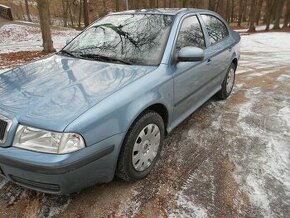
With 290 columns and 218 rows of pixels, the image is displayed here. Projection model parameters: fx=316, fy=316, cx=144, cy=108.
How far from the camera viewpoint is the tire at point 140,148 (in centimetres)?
281

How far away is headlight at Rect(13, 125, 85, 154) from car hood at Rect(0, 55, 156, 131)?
5 cm

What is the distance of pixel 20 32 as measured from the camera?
63.0 ft

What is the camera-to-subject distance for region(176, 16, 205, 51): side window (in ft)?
12.2

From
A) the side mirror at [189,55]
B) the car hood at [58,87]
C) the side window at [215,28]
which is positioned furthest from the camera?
the side window at [215,28]

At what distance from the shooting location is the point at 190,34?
3955 millimetres

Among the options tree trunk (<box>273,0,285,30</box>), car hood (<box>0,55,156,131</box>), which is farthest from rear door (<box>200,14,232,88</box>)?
tree trunk (<box>273,0,285,30</box>)

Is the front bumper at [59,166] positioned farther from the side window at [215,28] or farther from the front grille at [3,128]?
the side window at [215,28]

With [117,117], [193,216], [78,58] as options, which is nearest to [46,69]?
[78,58]

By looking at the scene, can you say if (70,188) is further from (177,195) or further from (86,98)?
(177,195)

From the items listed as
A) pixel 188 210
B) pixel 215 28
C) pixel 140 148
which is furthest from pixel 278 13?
pixel 188 210

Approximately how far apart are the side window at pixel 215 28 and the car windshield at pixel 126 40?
88 centimetres

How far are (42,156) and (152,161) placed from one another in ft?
4.11

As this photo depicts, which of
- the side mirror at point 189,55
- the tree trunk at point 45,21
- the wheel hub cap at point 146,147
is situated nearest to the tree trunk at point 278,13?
the tree trunk at point 45,21

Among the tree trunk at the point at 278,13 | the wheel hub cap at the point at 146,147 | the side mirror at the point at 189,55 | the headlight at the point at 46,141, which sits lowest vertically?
the tree trunk at the point at 278,13
